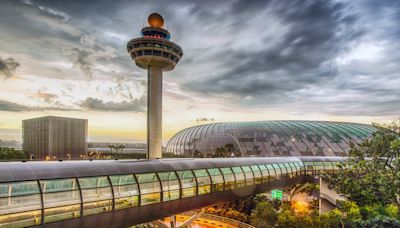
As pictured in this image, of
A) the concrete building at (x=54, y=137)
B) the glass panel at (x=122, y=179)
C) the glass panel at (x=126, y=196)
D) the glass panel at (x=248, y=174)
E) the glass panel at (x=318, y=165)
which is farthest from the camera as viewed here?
the concrete building at (x=54, y=137)

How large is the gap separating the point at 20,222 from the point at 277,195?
1913 inches

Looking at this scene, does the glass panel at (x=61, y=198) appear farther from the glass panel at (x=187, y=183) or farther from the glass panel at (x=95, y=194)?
the glass panel at (x=187, y=183)

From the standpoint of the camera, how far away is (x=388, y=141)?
87.1ft

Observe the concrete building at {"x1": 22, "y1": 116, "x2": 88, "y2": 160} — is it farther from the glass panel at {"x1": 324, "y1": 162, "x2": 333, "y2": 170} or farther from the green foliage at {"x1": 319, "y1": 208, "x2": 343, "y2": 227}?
the green foliage at {"x1": 319, "y1": 208, "x2": 343, "y2": 227}

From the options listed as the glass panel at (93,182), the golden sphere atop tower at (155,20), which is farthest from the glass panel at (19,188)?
the golden sphere atop tower at (155,20)

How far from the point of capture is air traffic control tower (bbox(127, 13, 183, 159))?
66188 mm

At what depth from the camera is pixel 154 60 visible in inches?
2677

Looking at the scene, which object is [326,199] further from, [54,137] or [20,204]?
[54,137]

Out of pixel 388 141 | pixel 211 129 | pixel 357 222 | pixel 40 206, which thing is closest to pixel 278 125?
pixel 211 129

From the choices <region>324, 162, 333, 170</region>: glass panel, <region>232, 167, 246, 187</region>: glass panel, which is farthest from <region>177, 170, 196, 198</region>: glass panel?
<region>324, 162, 333, 170</region>: glass panel

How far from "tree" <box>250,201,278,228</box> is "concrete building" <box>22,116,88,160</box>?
150 meters

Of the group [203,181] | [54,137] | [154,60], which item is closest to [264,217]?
[203,181]

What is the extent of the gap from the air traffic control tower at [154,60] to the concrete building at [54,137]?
393 feet

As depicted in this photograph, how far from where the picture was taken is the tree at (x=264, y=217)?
41.9m
